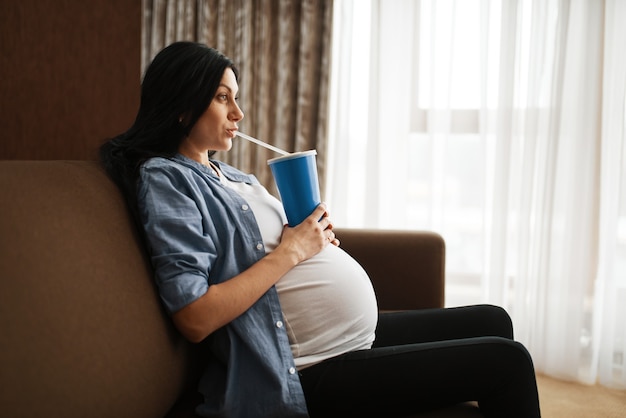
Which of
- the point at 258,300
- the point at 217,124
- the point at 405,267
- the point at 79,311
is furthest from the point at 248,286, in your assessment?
the point at 405,267

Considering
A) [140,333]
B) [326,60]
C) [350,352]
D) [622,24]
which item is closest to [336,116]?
[326,60]

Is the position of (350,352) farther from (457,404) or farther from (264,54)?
(264,54)

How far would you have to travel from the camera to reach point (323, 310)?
1.06 meters

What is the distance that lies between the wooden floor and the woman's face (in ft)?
4.90

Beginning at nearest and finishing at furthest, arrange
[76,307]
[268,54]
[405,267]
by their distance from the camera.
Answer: [76,307]
[405,267]
[268,54]

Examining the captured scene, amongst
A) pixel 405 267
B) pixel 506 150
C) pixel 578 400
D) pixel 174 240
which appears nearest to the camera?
pixel 174 240

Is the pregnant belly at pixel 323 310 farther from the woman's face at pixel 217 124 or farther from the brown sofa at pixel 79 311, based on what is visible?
the woman's face at pixel 217 124

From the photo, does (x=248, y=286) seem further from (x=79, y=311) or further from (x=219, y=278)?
(x=79, y=311)

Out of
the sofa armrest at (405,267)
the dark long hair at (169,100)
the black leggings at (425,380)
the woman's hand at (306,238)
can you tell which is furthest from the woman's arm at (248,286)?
the sofa armrest at (405,267)

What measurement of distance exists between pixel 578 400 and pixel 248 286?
162 centimetres

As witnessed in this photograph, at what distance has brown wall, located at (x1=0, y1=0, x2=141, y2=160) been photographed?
129cm

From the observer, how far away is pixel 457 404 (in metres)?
1.05

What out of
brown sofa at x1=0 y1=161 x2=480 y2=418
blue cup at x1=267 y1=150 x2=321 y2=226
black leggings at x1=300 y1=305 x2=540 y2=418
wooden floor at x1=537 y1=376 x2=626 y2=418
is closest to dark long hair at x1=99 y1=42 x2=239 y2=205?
brown sofa at x1=0 y1=161 x2=480 y2=418

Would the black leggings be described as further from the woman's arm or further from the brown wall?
the brown wall
